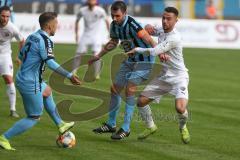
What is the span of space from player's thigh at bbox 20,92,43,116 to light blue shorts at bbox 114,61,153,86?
7.90 ft

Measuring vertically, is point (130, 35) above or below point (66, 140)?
above

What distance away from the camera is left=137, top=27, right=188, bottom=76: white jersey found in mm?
13031

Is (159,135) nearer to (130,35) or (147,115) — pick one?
(147,115)

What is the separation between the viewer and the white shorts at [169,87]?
1345 centimetres

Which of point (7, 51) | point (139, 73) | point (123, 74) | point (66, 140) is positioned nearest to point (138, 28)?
point (139, 73)

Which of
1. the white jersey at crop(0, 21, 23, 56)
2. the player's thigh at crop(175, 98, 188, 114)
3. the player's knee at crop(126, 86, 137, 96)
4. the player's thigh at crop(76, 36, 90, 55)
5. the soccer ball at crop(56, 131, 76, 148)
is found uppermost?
the white jersey at crop(0, 21, 23, 56)

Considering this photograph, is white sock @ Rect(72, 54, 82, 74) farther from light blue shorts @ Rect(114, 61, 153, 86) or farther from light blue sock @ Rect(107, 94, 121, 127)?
light blue shorts @ Rect(114, 61, 153, 86)

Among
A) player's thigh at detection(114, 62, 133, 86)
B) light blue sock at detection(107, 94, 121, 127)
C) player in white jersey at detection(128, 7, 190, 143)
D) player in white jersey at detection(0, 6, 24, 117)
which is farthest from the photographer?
player in white jersey at detection(0, 6, 24, 117)

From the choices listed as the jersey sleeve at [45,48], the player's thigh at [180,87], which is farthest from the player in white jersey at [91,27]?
the jersey sleeve at [45,48]

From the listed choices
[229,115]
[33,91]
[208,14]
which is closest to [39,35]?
[33,91]

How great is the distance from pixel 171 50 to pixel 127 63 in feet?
3.45

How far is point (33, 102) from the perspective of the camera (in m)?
12.0

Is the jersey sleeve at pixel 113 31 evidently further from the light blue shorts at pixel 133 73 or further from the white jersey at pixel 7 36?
the white jersey at pixel 7 36

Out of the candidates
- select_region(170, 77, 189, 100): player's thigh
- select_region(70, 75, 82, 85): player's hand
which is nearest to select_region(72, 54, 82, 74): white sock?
select_region(170, 77, 189, 100): player's thigh
